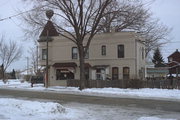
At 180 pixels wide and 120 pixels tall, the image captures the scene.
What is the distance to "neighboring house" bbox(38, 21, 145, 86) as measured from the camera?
4491 centimetres

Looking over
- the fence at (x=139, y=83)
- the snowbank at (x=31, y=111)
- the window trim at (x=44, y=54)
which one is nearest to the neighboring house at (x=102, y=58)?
the window trim at (x=44, y=54)

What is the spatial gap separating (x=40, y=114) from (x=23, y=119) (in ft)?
4.82

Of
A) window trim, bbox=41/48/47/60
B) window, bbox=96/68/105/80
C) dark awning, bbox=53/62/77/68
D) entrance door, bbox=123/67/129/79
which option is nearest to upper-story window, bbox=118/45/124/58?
entrance door, bbox=123/67/129/79

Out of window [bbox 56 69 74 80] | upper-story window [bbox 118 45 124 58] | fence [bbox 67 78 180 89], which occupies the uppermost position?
upper-story window [bbox 118 45 124 58]

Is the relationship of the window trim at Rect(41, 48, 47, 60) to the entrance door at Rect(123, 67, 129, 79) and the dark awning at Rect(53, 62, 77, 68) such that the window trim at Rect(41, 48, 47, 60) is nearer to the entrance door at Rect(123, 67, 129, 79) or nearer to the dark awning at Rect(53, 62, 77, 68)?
the dark awning at Rect(53, 62, 77, 68)

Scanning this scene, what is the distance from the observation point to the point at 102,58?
153ft

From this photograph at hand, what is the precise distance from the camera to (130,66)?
4497 centimetres

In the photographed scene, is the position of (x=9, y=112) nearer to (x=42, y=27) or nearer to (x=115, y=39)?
(x=42, y=27)

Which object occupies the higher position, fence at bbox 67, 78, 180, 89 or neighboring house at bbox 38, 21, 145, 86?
neighboring house at bbox 38, 21, 145, 86

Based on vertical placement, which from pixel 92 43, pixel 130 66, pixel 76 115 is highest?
pixel 92 43

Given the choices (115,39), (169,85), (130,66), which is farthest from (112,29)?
(169,85)

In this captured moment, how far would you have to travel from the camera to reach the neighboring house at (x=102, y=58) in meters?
44.9

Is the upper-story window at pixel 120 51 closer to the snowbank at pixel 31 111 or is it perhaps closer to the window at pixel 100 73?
the window at pixel 100 73

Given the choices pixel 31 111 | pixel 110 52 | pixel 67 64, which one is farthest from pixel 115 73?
pixel 31 111
